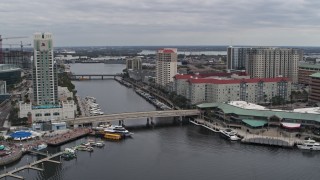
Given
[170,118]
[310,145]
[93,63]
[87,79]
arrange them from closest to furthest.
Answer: [310,145]
[170,118]
[87,79]
[93,63]

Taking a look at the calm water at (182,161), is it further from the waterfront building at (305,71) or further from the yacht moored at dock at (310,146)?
the waterfront building at (305,71)

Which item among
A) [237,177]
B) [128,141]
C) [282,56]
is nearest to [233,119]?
[128,141]

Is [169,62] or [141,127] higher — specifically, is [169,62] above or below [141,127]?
above

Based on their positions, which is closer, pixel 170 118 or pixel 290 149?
pixel 290 149

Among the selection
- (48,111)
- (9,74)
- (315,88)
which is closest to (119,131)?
(48,111)

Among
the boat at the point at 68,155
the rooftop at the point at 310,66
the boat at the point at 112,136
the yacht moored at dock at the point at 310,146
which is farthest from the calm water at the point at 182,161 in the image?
the rooftop at the point at 310,66

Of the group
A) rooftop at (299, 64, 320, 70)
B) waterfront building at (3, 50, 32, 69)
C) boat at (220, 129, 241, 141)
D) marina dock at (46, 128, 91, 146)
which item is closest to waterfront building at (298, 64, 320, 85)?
rooftop at (299, 64, 320, 70)

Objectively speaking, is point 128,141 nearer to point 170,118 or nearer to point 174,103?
point 170,118
